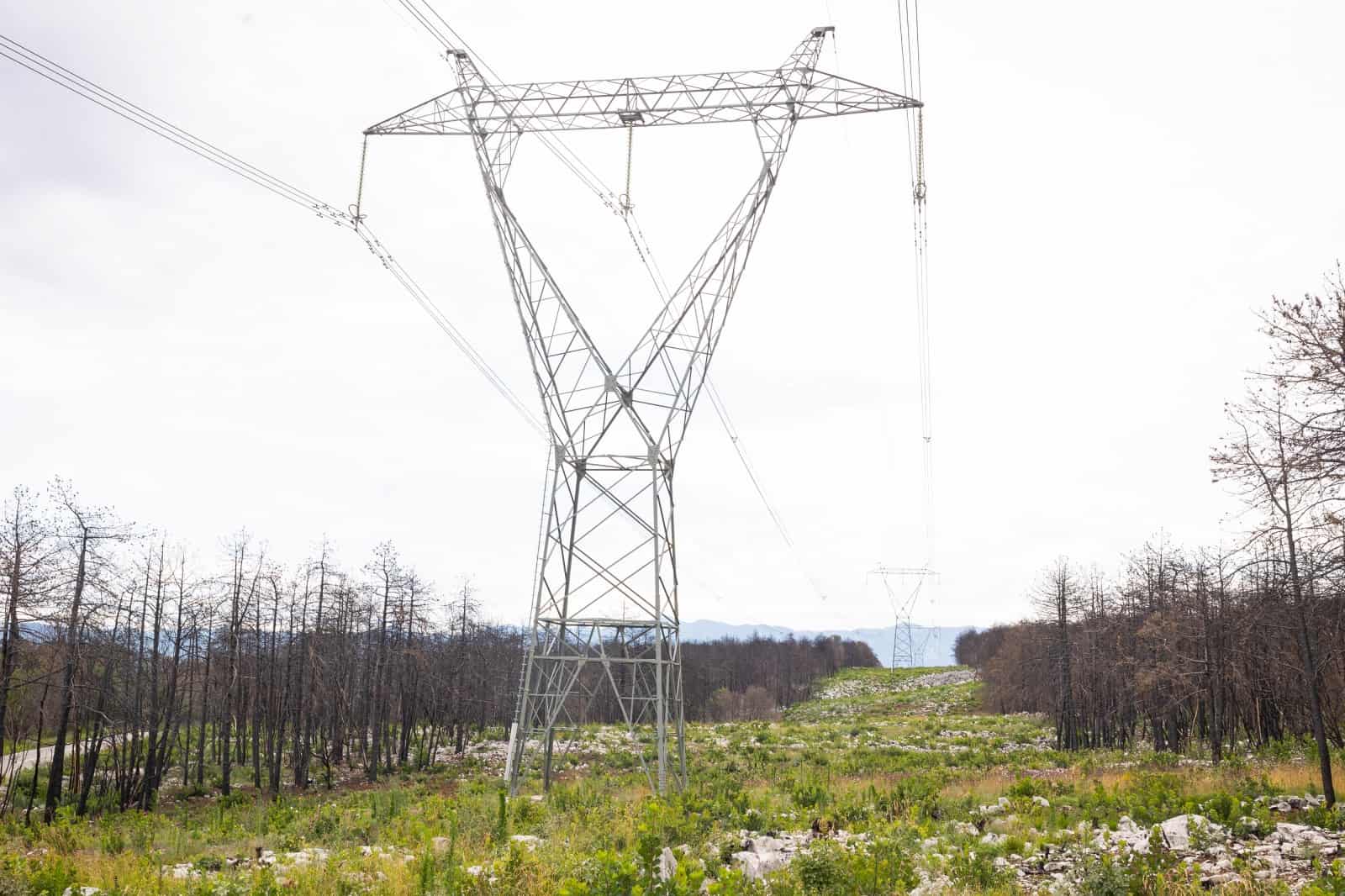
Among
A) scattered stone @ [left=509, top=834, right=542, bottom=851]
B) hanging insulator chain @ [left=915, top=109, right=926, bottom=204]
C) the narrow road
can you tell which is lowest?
the narrow road

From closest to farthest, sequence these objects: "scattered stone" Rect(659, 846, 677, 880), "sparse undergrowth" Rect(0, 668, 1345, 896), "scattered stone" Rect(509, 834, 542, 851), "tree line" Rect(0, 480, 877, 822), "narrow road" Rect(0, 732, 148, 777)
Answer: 1. "sparse undergrowth" Rect(0, 668, 1345, 896)
2. "scattered stone" Rect(659, 846, 677, 880)
3. "scattered stone" Rect(509, 834, 542, 851)
4. "tree line" Rect(0, 480, 877, 822)
5. "narrow road" Rect(0, 732, 148, 777)

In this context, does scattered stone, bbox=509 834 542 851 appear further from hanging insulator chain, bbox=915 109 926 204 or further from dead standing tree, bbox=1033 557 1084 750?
dead standing tree, bbox=1033 557 1084 750

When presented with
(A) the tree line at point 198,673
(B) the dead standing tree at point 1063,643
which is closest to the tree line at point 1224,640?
(B) the dead standing tree at point 1063,643

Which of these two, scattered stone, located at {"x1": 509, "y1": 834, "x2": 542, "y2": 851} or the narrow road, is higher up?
scattered stone, located at {"x1": 509, "y1": 834, "x2": 542, "y2": 851}

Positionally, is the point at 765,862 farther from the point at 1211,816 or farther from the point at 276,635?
the point at 276,635

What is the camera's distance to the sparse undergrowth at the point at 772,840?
10523mm

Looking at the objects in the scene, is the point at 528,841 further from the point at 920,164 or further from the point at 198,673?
the point at 198,673

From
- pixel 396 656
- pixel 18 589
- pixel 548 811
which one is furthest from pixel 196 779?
pixel 548 811

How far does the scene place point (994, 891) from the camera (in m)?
10.7

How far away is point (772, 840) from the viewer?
550 inches

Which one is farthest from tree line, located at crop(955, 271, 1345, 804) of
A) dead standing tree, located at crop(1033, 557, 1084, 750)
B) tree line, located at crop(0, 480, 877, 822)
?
tree line, located at crop(0, 480, 877, 822)

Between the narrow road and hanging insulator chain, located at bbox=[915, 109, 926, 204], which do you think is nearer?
hanging insulator chain, located at bbox=[915, 109, 926, 204]

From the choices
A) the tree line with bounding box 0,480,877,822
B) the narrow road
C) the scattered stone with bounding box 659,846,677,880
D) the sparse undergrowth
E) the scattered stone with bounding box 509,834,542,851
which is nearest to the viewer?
the sparse undergrowth

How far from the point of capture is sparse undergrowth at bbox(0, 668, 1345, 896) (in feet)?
34.5
